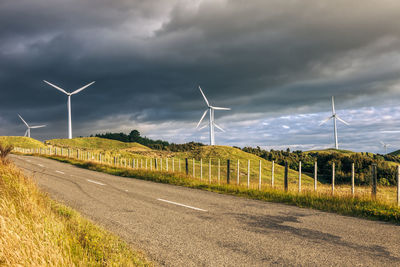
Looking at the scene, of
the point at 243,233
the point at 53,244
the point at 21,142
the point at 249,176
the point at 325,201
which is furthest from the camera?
the point at 21,142

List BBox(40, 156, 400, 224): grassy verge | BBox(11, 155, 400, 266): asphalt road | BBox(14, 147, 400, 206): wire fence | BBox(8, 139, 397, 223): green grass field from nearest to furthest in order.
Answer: BBox(11, 155, 400, 266): asphalt road
BBox(40, 156, 400, 224): grassy verge
BBox(14, 147, 400, 206): wire fence
BBox(8, 139, 397, 223): green grass field

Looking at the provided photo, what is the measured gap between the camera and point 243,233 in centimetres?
750

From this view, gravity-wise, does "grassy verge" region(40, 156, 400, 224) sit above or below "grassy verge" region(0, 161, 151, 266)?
below

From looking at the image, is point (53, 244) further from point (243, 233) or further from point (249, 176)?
point (249, 176)

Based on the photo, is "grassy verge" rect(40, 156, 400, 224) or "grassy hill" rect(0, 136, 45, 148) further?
"grassy hill" rect(0, 136, 45, 148)

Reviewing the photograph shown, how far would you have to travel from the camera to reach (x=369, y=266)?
17.6 feet

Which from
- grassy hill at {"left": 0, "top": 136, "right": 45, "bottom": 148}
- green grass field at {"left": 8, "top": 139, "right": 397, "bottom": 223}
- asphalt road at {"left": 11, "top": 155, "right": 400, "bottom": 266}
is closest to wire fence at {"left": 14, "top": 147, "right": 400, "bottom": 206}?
green grass field at {"left": 8, "top": 139, "right": 397, "bottom": 223}

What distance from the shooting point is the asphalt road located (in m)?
5.78

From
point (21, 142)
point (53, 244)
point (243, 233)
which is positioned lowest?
point (243, 233)

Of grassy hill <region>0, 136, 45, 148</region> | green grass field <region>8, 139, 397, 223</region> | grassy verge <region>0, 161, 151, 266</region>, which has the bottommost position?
green grass field <region>8, 139, 397, 223</region>

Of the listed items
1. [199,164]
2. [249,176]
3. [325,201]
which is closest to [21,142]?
[199,164]

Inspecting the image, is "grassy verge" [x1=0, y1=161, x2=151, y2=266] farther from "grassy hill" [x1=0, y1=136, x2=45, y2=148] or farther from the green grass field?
"grassy hill" [x1=0, y1=136, x2=45, y2=148]

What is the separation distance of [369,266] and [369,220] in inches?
189

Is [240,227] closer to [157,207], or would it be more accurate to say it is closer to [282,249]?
[282,249]
